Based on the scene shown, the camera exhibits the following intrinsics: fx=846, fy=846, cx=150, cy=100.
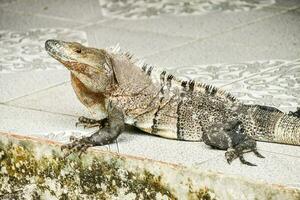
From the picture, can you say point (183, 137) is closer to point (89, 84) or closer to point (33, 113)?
point (89, 84)

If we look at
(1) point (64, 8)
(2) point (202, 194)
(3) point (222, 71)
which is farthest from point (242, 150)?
(1) point (64, 8)

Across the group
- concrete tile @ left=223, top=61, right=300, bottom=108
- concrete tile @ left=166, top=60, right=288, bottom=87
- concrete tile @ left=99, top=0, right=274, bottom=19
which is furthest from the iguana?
concrete tile @ left=99, top=0, right=274, bottom=19

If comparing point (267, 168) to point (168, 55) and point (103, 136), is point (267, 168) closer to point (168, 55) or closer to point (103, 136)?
point (103, 136)

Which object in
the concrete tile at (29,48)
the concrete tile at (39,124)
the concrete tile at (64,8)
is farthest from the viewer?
the concrete tile at (64,8)

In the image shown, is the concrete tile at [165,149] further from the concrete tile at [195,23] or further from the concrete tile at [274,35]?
the concrete tile at [195,23]

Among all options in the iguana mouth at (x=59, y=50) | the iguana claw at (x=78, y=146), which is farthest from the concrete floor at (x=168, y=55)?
the iguana mouth at (x=59, y=50)
